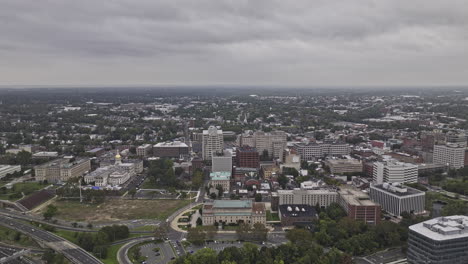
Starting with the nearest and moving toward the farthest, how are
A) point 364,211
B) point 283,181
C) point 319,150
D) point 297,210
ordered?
point 364,211, point 297,210, point 283,181, point 319,150

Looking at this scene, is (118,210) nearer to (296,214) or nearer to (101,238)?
(101,238)

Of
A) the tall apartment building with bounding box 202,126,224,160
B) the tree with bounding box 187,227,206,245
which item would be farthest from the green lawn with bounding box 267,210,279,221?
the tall apartment building with bounding box 202,126,224,160

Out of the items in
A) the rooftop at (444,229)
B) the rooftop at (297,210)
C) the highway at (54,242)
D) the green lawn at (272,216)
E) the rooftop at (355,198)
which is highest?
the rooftop at (444,229)

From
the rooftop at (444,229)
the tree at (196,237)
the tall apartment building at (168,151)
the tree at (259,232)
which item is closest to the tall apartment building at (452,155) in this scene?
the rooftop at (444,229)

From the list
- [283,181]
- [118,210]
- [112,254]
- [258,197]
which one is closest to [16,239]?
[112,254]

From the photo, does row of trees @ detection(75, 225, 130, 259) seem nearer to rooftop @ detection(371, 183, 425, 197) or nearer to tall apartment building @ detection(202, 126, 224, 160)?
rooftop @ detection(371, 183, 425, 197)

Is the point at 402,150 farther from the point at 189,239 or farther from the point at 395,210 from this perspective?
the point at 189,239

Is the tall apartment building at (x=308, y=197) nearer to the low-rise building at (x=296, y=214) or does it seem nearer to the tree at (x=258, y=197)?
the low-rise building at (x=296, y=214)
